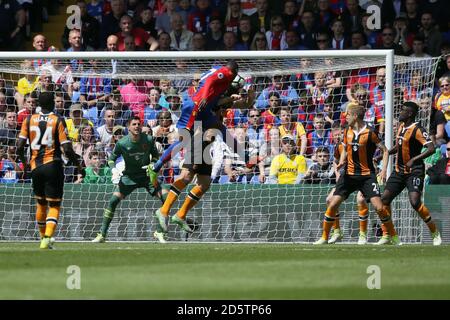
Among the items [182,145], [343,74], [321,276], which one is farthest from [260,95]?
[321,276]

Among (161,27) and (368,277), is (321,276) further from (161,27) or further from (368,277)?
(161,27)

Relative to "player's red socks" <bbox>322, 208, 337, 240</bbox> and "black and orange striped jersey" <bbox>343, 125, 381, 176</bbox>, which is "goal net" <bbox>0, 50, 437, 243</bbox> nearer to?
"black and orange striped jersey" <bbox>343, 125, 381, 176</bbox>

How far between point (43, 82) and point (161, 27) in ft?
15.7

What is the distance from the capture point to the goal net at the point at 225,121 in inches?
761

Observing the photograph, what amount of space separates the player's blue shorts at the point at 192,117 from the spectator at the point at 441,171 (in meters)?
4.84

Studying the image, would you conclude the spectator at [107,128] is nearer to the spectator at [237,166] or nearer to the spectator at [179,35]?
the spectator at [237,166]

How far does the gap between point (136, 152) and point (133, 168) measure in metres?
0.32

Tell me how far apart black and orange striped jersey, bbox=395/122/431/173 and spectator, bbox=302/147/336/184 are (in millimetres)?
2336

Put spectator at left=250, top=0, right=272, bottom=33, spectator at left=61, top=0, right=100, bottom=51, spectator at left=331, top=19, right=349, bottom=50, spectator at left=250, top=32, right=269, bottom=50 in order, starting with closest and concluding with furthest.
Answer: spectator at left=331, top=19, right=349, bottom=50
spectator at left=250, top=32, right=269, bottom=50
spectator at left=250, top=0, right=272, bottom=33
spectator at left=61, top=0, right=100, bottom=51

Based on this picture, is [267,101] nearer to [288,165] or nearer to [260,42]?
[288,165]

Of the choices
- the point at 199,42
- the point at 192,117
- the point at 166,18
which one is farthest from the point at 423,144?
the point at 166,18

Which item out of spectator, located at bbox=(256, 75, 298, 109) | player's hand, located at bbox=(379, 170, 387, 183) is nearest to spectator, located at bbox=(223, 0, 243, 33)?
spectator, located at bbox=(256, 75, 298, 109)

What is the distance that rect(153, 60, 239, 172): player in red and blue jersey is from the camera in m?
16.4

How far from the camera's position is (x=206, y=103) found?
16469mm
